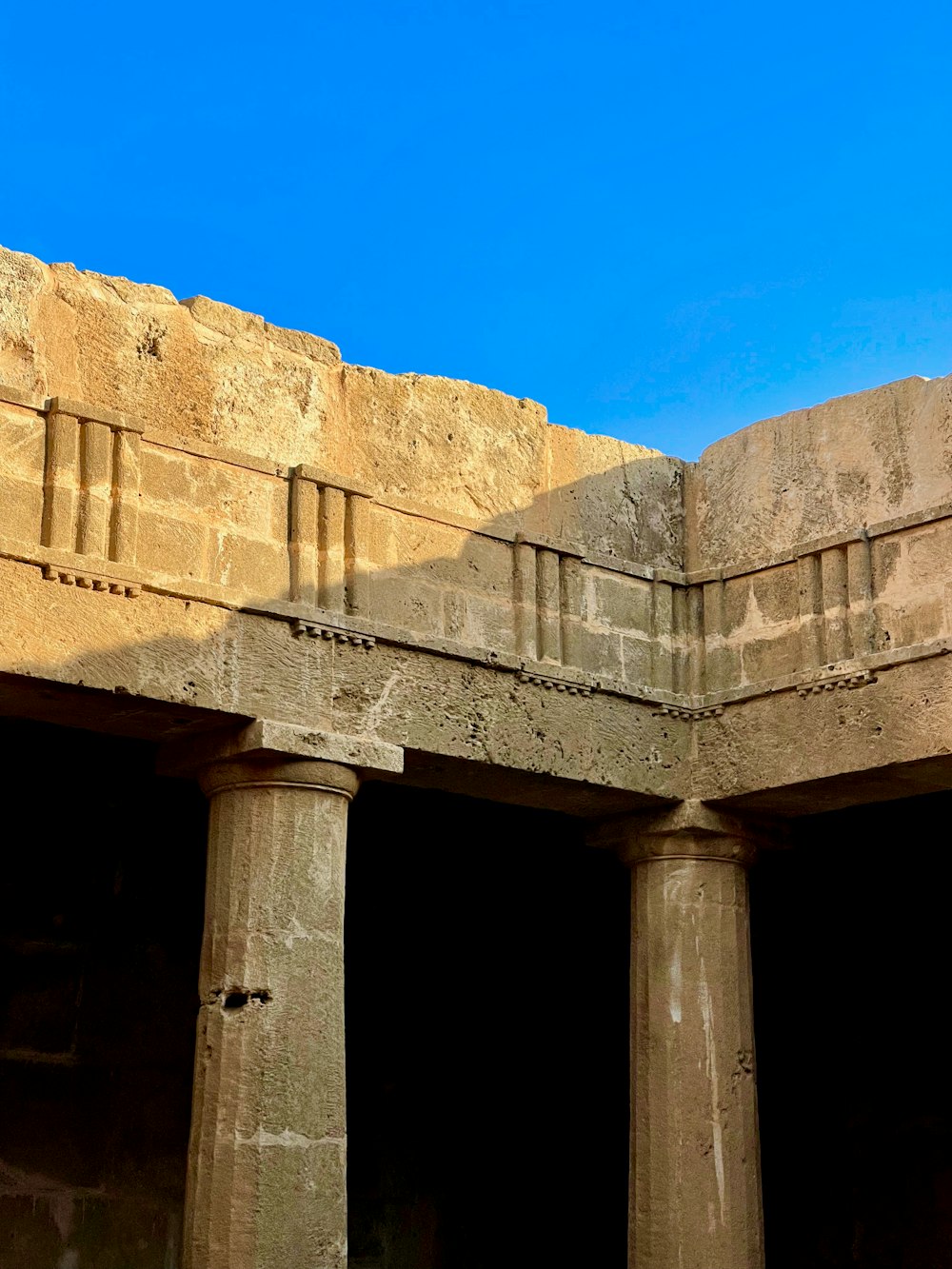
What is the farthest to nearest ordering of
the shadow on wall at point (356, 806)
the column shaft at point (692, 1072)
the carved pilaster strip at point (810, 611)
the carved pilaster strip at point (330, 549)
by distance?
the carved pilaster strip at point (810, 611) < the column shaft at point (692, 1072) < the carved pilaster strip at point (330, 549) < the shadow on wall at point (356, 806)

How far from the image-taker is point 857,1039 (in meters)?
12.7

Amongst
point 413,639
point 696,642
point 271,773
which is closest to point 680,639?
point 696,642

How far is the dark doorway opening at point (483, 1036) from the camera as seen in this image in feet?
40.7

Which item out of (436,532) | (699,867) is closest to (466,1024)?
(699,867)

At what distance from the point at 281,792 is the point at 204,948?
0.76m

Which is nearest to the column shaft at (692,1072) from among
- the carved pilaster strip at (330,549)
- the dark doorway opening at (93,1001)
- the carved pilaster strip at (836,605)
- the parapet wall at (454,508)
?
the parapet wall at (454,508)

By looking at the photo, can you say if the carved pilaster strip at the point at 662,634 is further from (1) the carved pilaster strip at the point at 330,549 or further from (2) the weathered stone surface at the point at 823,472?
(1) the carved pilaster strip at the point at 330,549

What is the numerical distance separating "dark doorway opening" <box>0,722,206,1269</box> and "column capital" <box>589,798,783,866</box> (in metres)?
2.77

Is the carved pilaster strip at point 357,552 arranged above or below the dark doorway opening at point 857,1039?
above

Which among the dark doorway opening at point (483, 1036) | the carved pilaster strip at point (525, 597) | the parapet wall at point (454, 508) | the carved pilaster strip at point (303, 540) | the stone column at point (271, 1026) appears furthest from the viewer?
the dark doorway opening at point (483, 1036)

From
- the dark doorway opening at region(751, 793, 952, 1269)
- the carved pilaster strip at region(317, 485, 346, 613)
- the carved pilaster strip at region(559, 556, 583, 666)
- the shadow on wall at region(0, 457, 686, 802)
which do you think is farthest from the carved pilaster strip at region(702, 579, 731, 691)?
the carved pilaster strip at region(317, 485, 346, 613)

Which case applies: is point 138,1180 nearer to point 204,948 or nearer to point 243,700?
point 204,948

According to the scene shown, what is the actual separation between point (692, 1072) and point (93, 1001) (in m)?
3.46

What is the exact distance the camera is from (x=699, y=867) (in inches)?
403
